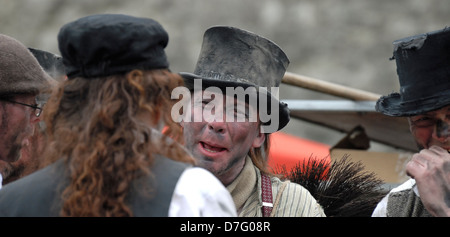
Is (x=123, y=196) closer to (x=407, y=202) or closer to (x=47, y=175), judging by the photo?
(x=47, y=175)

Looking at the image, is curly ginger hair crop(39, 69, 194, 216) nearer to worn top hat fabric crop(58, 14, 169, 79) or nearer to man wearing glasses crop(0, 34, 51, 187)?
worn top hat fabric crop(58, 14, 169, 79)

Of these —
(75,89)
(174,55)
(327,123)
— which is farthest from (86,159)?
(174,55)

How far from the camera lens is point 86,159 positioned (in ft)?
6.55

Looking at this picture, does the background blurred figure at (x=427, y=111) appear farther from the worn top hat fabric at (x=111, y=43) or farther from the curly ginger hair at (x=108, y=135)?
the worn top hat fabric at (x=111, y=43)

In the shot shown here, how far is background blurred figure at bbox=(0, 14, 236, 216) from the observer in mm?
1975

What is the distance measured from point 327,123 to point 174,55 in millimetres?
6029

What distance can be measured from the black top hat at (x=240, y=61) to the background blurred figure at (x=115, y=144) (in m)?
1.42

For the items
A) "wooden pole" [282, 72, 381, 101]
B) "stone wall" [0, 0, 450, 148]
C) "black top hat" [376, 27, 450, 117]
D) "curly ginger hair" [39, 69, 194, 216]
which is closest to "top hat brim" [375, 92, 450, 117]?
"black top hat" [376, 27, 450, 117]

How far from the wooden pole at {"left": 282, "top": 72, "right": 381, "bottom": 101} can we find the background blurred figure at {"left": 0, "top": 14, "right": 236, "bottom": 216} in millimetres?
2991

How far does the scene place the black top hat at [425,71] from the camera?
3.02m

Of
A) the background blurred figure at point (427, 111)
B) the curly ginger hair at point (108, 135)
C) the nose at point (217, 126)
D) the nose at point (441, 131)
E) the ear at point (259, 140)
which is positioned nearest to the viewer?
the curly ginger hair at point (108, 135)

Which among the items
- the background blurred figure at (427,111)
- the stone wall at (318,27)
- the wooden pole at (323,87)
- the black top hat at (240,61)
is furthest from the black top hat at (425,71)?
the stone wall at (318,27)
